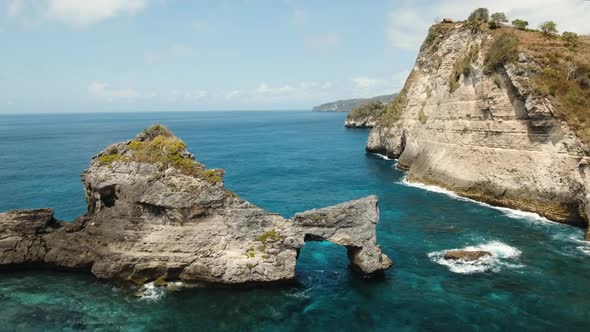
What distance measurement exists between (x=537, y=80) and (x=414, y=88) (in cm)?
3164

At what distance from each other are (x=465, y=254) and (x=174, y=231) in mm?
23583

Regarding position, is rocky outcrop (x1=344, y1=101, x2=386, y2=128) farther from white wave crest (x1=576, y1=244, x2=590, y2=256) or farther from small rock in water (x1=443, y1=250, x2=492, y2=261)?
small rock in water (x1=443, y1=250, x2=492, y2=261)

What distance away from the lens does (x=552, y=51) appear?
46156 mm

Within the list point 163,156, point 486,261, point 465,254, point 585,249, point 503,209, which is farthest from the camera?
point 503,209

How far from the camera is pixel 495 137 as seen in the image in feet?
161

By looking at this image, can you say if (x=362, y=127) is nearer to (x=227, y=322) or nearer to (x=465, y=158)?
(x=465, y=158)

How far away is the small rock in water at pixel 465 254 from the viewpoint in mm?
33062

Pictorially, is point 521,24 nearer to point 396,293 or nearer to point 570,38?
point 570,38

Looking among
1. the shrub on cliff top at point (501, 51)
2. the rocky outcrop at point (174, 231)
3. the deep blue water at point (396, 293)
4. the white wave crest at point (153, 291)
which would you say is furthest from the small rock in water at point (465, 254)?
the shrub on cliff top at point (501, 51)

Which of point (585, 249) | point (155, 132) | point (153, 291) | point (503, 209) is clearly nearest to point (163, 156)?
point (155, 132)

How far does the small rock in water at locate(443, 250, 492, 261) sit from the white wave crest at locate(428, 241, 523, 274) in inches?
11.5

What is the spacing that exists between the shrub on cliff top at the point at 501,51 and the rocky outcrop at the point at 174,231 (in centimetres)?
2977

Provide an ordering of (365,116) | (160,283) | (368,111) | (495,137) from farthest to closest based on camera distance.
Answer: (368,111), (365,116), (495,137), (160,283)

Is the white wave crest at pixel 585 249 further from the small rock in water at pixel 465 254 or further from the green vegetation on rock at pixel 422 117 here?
the green vegetation on rock at pixel 422 117
